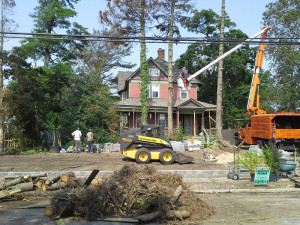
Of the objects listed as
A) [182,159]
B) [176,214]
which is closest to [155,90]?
[182,159]

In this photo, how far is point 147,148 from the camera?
16094 millimetres

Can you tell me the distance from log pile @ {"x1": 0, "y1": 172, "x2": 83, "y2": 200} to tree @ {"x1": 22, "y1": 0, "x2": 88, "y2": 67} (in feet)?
91.8

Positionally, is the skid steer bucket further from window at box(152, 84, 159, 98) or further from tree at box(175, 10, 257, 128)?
tree at box(175, 10, 257, 128)

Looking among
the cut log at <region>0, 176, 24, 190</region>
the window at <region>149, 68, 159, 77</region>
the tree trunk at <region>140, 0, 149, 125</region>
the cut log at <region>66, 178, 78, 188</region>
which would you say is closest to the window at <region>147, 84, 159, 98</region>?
the window at <region>149, 68, 159, 77</region>

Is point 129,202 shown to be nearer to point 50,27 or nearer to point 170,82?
point 170,82

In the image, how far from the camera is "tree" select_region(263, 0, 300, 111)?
103 feet

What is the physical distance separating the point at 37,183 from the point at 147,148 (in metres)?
6.44

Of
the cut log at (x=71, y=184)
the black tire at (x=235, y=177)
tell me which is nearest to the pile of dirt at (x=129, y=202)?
the cut log at (x=71, y=184)

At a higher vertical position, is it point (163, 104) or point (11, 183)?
point (163, 104)

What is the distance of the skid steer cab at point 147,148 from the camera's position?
1583 cm

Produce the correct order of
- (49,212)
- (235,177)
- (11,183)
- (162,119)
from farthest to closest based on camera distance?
(162,119)
(235,177)
(11,183)
(49,212)

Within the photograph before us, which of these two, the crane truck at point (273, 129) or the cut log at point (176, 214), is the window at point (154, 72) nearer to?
the crane truck at point (273, 129)

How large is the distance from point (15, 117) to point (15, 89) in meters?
2.16

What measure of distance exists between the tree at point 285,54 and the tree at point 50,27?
73.6 feet
